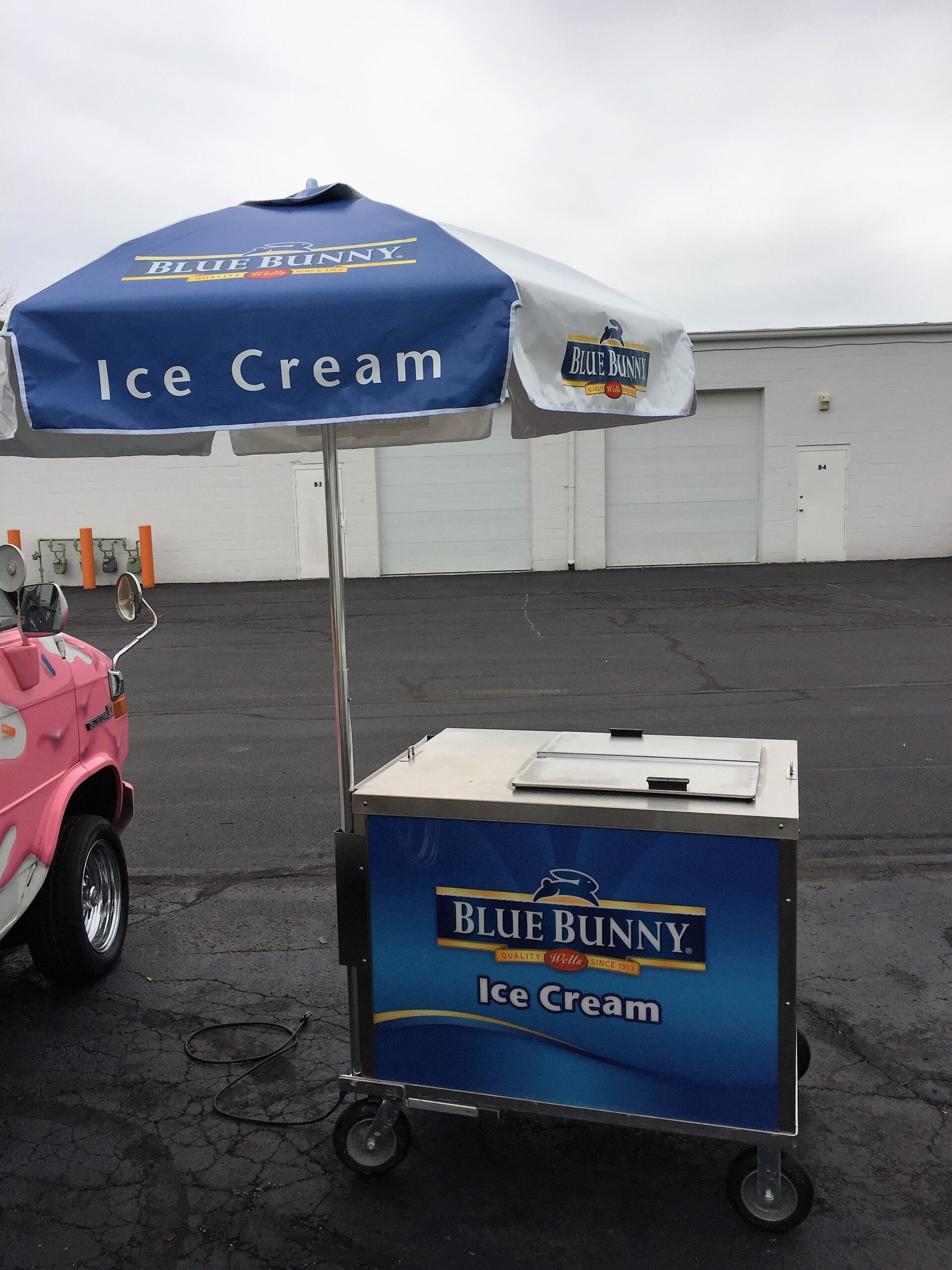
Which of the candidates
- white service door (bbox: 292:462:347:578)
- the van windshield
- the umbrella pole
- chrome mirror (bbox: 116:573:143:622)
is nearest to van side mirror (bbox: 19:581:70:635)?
the van windshield

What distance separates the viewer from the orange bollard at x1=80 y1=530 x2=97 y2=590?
72.4 feet

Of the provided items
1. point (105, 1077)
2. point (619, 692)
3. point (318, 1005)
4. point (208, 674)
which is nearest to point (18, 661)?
point (105, 1077)

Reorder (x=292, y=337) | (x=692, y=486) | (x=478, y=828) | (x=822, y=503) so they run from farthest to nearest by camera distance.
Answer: (x=692, y=486) → (x=822, y=503) → (x=478, y=828) → (x=292, y=337)

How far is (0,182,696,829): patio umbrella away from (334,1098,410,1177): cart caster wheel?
2023 mm

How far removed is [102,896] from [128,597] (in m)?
1.36

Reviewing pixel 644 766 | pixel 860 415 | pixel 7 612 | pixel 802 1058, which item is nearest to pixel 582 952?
pixel 644 766

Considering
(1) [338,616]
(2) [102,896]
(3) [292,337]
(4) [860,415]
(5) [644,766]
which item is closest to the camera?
(3) [292,337]

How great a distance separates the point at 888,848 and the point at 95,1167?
169 inches

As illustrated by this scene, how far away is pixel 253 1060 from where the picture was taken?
3.79 metres

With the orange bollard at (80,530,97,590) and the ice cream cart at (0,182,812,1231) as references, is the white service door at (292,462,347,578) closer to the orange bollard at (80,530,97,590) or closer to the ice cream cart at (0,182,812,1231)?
the orange bollard at (80,530,97,590)

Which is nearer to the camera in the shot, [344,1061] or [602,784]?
[602,784]

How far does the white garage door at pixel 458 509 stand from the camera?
22688 millimetres

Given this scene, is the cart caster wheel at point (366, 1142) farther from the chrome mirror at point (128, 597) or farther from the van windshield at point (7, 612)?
the van windshield at point (7, 612)

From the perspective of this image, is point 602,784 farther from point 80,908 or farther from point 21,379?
point 80,908
